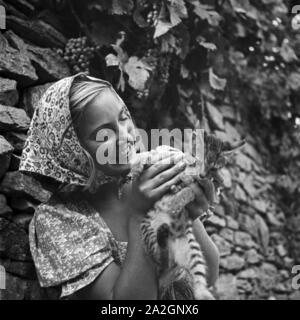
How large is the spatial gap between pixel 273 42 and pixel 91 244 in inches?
79.8

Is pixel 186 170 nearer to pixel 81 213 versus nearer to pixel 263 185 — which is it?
pixel 81 213

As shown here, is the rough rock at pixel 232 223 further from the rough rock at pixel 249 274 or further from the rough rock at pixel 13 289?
the rough rock at pixel 13 289

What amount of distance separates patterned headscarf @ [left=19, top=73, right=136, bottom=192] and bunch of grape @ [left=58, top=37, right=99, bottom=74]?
17.6 inches

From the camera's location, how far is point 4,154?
56.1 inches

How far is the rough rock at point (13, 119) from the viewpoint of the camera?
146 centimetres

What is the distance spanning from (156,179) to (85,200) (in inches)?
10.6

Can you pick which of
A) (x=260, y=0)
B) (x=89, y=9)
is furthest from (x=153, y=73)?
(x=260, y=0)

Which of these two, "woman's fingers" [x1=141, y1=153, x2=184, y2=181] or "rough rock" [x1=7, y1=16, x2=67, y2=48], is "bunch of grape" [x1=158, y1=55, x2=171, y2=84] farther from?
"woman's fingers" [x1=141, y1=153, x2=184, y2=181]

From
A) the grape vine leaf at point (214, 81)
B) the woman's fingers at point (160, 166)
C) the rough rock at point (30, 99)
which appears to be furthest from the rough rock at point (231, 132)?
the woman's fingers at point (160, 166)

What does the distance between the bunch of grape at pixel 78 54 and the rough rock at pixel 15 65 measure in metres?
0.14

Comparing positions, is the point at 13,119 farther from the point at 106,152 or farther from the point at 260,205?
the point at 260,205

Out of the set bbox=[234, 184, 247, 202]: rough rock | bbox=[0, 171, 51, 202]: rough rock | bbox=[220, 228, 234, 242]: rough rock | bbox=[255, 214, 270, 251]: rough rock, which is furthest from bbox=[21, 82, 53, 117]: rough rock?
bbox=[255, 214, 270, 251]: rough rock

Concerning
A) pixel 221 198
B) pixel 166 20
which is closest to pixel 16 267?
pixel 166 20
